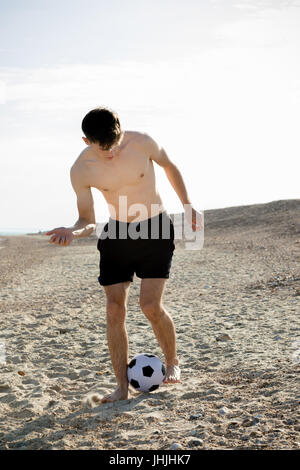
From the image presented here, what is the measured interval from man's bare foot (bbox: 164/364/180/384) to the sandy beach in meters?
0.07

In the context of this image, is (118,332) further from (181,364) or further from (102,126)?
(102,126)

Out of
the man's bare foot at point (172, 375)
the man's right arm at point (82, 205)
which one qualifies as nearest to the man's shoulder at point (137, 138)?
the man's right arm at point (82, 205)

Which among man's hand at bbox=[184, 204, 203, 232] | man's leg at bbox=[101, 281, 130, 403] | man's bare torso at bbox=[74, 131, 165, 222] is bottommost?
man's leg at bbox=[101, 281, 130, 403]

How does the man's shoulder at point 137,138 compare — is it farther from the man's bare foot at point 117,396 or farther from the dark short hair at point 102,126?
the man's bare foot at point 117,396

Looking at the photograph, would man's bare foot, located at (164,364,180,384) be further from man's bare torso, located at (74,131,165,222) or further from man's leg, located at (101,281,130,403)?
man's bare torso, located at (74,131,165,222)

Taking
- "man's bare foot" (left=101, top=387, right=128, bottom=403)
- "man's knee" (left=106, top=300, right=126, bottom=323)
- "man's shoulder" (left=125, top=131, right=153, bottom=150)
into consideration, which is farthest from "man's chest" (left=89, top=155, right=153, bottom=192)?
"man's bare foot" (left=101, top=387, right=128, bottom=403)

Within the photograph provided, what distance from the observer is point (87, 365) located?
5.52m

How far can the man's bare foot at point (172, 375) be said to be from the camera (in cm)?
457

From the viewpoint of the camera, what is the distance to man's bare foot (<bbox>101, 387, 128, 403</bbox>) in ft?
14.2

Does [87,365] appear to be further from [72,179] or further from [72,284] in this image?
[72,284]

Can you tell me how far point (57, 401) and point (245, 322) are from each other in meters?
3.21

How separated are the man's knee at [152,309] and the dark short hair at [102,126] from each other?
1.25m

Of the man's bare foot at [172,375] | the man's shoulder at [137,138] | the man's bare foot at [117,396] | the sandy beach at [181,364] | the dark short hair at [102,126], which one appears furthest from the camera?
the man's bare foot at [172,375]

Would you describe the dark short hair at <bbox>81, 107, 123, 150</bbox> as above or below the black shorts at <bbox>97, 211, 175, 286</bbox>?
above
